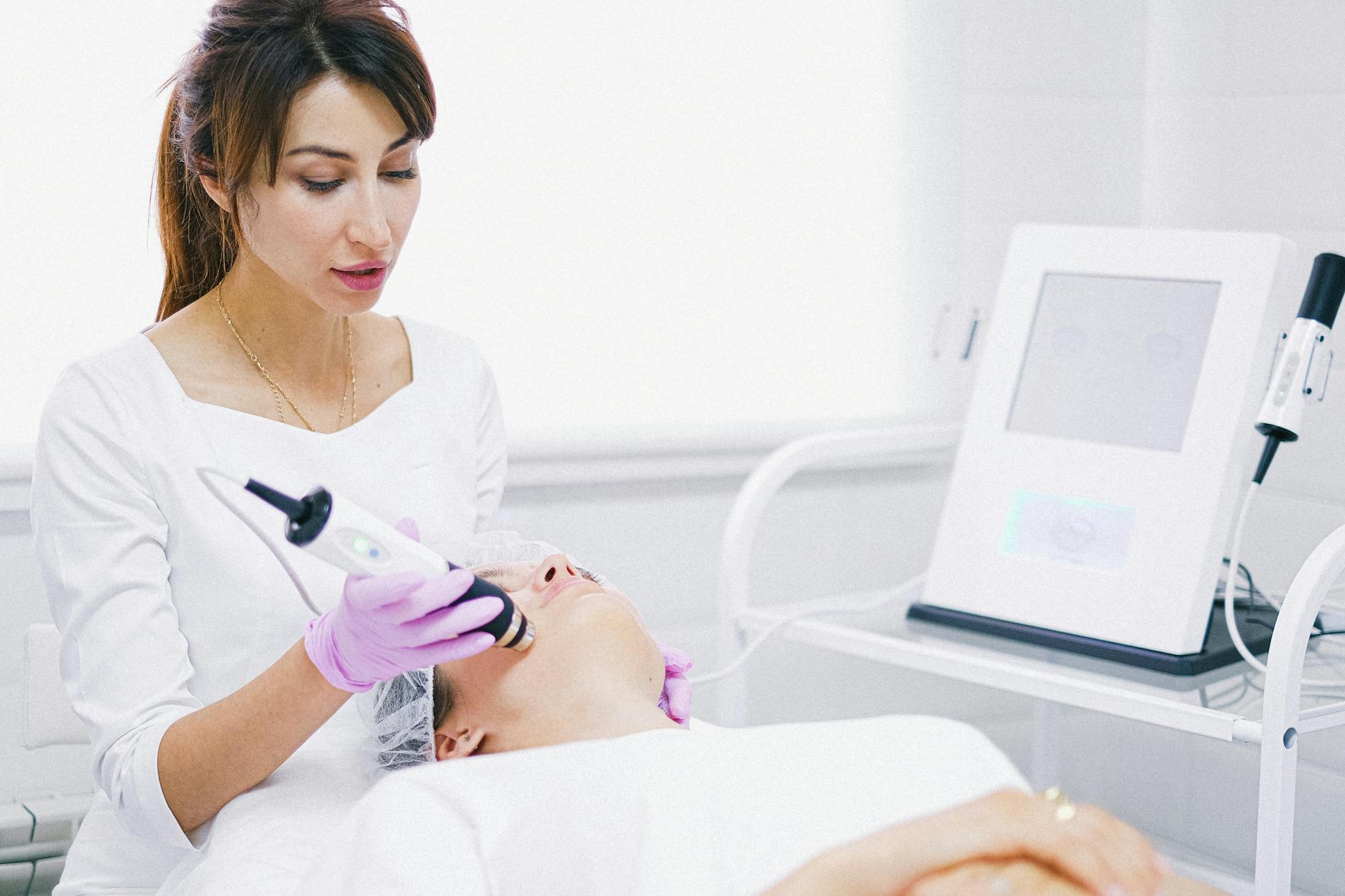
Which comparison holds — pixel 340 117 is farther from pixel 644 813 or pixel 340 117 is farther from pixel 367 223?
pixel 644 813

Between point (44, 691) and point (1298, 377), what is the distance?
1409 millimetres

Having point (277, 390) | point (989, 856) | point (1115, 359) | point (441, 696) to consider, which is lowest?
point (441, 696)

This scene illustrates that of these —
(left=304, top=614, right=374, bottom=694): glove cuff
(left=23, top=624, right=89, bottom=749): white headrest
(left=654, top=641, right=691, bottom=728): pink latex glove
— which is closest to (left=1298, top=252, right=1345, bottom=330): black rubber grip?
(left=654, top=641, right=691, bottom=728): pink latex glove

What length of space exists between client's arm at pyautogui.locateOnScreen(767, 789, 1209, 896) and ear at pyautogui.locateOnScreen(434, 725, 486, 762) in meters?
0.41

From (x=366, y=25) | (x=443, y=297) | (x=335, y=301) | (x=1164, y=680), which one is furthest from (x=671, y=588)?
(x=366, y=25)

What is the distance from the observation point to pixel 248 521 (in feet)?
3.64

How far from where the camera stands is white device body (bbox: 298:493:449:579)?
980 mm

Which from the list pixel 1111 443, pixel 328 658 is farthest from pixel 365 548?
pixel 1111 443

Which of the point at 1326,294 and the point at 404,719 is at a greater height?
the point at 1326,294

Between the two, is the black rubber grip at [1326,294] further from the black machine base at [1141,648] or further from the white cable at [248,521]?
the white cable at [248,521]

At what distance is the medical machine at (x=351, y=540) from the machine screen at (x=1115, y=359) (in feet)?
3.12

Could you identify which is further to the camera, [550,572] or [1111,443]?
[1111,443]

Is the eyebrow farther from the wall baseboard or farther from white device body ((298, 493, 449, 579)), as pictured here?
the wall baseboard

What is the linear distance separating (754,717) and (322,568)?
109cm
